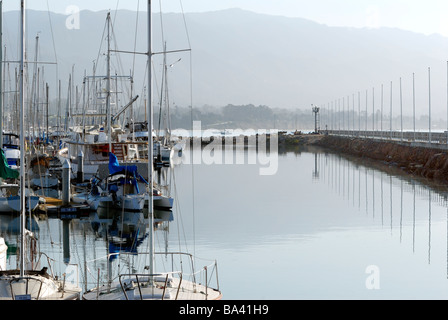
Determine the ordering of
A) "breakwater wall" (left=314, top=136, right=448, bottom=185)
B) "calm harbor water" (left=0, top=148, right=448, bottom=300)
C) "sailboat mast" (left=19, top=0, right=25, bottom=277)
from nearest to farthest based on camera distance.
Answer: "sailboat mast" (left=19, top=0, right=25, bottom=277) < "calm harbor water" (left=0, top=148, right=448, bottom=300) < "breakwater wall" (left=314, top=136, right=448, bottom=185)

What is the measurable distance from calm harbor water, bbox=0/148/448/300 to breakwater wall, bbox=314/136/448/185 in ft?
12.7

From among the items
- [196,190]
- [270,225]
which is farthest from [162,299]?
[196,190]

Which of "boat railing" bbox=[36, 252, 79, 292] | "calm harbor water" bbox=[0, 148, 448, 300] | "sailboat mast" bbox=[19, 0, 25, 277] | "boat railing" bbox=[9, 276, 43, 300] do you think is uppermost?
"sailboat mast" bbox=[19, 0, 25, 277]

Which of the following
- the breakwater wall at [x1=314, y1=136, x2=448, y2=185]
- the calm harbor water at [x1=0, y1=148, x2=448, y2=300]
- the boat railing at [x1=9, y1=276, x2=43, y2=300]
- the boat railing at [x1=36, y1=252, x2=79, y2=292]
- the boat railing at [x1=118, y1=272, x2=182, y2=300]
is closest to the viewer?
the boat railing at [x1=118, y1=272, x2=182, y2=300]

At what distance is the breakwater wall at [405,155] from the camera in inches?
2763

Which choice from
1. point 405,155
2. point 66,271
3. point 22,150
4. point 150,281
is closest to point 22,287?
point 150,281

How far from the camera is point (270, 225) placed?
138 feet

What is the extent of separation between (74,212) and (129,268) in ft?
54.2

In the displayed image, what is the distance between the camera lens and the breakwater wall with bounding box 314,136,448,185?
70.2 m

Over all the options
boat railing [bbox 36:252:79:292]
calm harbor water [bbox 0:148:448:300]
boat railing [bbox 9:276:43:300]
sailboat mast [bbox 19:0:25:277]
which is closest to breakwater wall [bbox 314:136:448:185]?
calm harbor water [bbox 0:148:448:300]

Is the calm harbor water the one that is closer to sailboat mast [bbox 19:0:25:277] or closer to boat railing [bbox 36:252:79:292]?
boat railing [bbox 36:252:79:292]

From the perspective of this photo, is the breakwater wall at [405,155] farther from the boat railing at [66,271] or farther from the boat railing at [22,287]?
the boat railing at [22,287]

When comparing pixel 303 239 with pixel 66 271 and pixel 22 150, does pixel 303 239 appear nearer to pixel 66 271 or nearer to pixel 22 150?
pixel 66 271

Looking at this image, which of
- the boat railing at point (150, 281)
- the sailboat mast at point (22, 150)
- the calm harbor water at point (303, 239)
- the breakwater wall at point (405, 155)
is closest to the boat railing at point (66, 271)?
the calm harbor water at point (303, 239)
